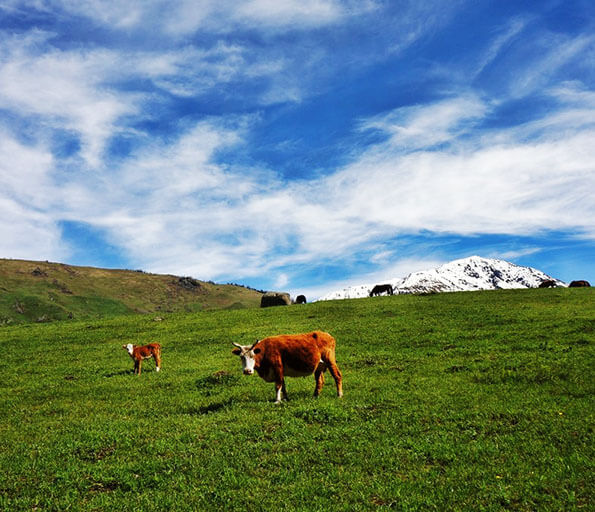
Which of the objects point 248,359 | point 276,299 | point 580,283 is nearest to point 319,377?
point 248,359

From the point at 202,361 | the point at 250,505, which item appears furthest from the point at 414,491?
the point at 202,361

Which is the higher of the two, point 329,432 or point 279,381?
point 279,381

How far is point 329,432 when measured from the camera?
12.3 metres

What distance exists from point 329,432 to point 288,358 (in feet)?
13.7

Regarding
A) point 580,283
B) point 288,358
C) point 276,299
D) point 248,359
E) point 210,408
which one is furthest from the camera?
point 276,299

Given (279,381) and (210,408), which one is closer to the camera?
(279,381)

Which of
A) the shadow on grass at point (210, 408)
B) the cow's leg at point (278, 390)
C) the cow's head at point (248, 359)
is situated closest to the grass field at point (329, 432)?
the shadow on grass at point (210, 408)

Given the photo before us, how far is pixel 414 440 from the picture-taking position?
37.7ft

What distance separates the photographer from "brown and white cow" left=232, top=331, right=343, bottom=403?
15984mm

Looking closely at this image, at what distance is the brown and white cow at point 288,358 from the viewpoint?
16.0 meters

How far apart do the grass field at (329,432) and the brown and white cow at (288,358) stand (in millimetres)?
1015

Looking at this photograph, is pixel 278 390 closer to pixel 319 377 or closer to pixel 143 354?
pixel 319 377

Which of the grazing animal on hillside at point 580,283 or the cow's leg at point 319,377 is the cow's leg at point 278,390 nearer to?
the cow's leg at point 319,377

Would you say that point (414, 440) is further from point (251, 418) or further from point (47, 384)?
point (47, 384)
